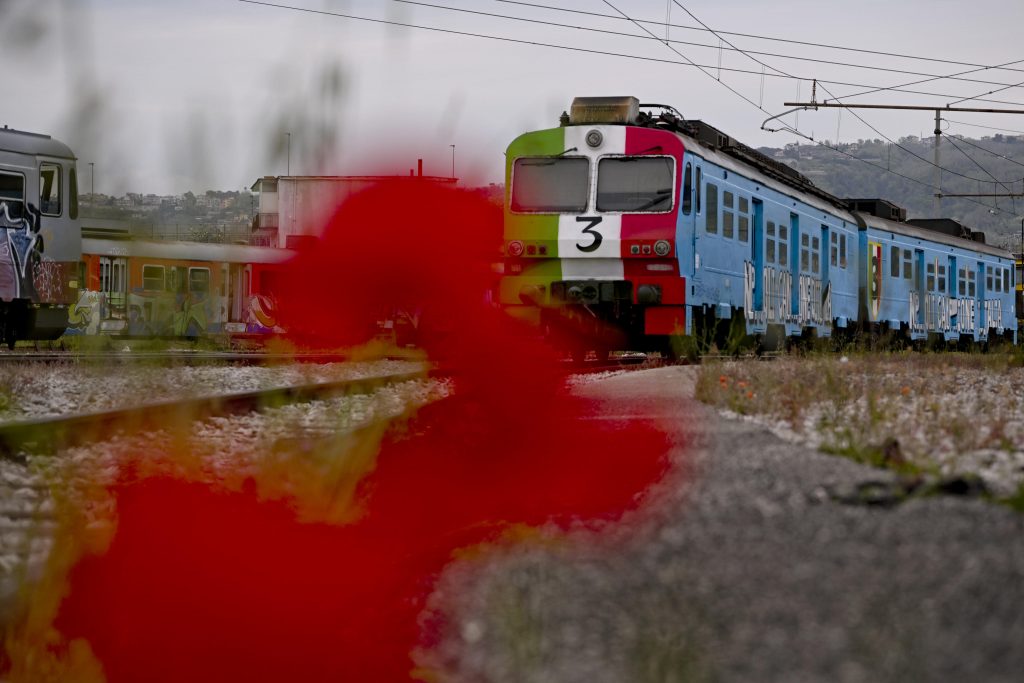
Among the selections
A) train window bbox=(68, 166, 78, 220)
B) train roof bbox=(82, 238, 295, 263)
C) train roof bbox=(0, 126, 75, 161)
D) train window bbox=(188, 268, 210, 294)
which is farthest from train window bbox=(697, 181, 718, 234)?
train window bbox=(188, 268, 210, 294)

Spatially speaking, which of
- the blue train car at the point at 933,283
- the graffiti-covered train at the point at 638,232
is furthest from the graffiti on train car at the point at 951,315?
the graffiti-covered train at the point at 638,232

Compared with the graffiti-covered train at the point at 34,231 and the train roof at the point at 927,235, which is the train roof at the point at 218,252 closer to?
the graffiti-covered train at the point at 34,231

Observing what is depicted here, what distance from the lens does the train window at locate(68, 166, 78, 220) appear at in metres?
16.7

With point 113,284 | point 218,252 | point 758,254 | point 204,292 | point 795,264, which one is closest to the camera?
point 758,254

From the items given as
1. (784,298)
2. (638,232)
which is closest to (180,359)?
(638,232)

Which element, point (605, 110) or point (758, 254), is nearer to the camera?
point (605, 110)

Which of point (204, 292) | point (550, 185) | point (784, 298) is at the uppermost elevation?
point (550, 185)

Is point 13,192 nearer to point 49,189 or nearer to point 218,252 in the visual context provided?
point 49,189

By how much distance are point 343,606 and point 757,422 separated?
312 centimetres

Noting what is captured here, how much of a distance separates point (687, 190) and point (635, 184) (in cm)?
63

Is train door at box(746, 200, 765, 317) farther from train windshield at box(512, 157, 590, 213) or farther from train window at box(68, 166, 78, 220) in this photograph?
train window at box(68, 166, 78, 220)

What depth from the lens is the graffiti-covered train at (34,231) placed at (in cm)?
1597

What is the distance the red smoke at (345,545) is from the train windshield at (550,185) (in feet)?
13.9

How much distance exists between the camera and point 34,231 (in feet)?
54.2
